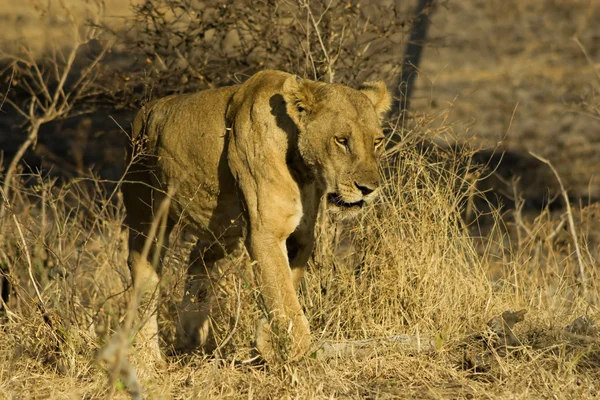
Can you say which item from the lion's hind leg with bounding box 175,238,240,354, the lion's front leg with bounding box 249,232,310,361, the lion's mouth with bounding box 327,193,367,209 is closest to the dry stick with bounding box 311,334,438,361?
the lion's front leg with bounding box 249,232,310,361

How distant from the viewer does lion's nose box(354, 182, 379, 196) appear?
4855 mm

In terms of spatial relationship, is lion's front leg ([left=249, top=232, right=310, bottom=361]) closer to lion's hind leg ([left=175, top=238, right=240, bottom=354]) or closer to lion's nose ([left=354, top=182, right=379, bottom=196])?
lion's nose ([left=354, top=182, right=379, bottom=196])

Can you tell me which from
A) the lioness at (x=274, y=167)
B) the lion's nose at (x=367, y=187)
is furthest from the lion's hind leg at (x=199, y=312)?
the lion's nose at (x=367, y=187)

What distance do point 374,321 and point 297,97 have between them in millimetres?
1416

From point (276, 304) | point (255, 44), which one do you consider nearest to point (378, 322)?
point (276, 304)

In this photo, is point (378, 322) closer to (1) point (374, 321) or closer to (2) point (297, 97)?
(1) point (374, 321)

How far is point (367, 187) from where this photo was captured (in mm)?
4859

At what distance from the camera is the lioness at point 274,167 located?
4938 millimetres

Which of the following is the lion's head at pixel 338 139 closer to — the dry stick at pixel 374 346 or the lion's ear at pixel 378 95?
the lion's ear at pixel 378 95

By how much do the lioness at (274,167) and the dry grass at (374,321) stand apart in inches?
10.2

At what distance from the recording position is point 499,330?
519 centimetres

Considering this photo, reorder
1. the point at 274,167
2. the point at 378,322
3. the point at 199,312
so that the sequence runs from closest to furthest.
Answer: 1. the point at 274,167
2. the point at 378,322
3. the point at 199,312

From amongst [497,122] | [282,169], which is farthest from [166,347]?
[497,122]

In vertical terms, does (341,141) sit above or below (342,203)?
above
